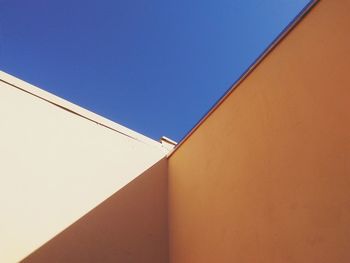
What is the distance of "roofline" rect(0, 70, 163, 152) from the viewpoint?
2439 mm

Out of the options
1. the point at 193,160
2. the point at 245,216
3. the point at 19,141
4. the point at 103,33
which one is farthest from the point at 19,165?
the point at 103,33

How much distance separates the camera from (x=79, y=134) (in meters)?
2.58

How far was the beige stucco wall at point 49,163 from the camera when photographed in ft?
6.37

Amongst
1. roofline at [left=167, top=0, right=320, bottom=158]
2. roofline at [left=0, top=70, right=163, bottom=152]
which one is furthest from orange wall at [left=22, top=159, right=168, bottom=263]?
Result: roofline at [left=167, top=0, right=320, bottom=158]

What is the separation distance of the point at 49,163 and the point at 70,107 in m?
0.62

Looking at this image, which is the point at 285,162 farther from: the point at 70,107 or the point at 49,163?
the point at 70,107

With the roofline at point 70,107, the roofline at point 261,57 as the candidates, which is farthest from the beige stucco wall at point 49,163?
the roofline at point 261,57

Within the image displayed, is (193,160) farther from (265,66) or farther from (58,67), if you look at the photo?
(58,67)

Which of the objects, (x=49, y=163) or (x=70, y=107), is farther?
(x=70, y=107)

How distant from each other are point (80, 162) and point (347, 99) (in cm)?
200

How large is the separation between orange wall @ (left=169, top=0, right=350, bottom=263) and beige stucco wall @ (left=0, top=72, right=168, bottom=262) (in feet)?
2.75

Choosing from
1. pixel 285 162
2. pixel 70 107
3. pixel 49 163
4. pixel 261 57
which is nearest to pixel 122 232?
pixel 49 163

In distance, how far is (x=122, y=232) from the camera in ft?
7.66

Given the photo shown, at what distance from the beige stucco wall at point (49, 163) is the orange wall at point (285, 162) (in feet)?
2.75
